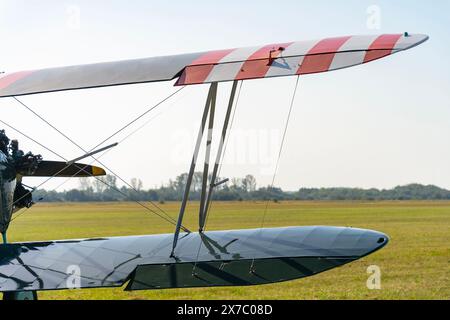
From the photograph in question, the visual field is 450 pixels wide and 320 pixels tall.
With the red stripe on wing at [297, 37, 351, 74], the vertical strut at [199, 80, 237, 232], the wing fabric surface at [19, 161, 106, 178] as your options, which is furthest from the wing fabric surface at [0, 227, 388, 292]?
the wing fabric surface at [19, 161, 106, 178]

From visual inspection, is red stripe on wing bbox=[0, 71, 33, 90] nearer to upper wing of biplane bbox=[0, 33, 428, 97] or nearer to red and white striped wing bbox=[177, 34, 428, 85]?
upper wing of biplane bbox=[0, 33, 428, 97]

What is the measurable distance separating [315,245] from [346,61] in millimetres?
1854

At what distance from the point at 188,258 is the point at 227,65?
2.00 metres

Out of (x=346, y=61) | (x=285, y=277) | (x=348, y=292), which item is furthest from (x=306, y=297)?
(x=346, y=61)

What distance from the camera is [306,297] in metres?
10.7

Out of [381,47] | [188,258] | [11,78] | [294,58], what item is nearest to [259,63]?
[294,58]

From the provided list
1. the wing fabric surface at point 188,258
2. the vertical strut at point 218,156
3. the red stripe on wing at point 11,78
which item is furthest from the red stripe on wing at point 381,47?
the red stripe on wing at point 11,78

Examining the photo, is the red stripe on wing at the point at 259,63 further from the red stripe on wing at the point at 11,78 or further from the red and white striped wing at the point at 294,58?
the red stripe on wing at the point at 11,78

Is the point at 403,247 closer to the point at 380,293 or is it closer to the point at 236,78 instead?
the point at 380,293

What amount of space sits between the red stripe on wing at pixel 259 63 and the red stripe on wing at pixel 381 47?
36.3 inches

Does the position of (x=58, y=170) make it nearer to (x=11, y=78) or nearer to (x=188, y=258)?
(x=11, y=78)

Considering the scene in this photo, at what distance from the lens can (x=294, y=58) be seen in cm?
591

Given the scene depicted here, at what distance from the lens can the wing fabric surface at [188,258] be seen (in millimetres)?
5953

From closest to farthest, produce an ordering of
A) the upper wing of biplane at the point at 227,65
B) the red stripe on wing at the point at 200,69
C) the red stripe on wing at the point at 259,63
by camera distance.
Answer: the upper wing of biplane at the point at 227,65, the red stripe on wing at the point at 259,63, the red stripe on wing at the point at 200,69
